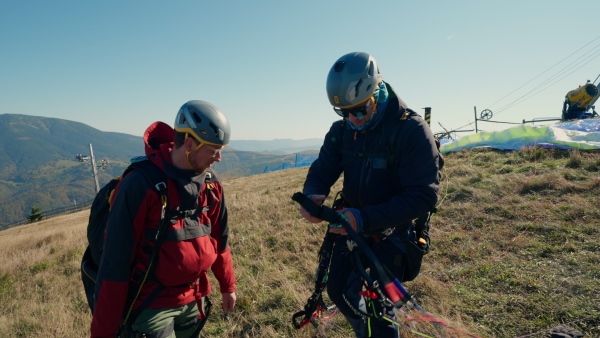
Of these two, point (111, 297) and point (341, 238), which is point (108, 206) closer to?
point (111, 297)

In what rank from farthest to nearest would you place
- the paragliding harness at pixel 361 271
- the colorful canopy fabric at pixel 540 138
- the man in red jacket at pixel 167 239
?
the colorful canopy fabric at pixel 540 138 < the man in red jacket at pixel 167 239 < the paragliding harness at pixel 361 271

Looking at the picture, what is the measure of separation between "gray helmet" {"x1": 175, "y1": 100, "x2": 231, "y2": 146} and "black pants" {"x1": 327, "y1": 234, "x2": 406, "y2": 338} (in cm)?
174

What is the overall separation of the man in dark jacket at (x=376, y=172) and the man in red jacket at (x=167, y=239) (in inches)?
41.1

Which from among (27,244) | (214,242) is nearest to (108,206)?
(214,242)

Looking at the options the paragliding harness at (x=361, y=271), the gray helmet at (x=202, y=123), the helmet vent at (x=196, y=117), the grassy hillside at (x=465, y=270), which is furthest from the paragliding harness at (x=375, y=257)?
the grassy hillside at (x=465, y=270)

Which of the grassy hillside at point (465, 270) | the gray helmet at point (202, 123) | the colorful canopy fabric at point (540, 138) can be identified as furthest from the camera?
the colorful canopy fabric at point (540, 138)

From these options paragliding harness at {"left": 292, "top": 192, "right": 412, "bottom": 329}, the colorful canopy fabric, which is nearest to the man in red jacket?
paragliding harness at {"left": 292, "top": 192, "right": 412, "bottom": 329}

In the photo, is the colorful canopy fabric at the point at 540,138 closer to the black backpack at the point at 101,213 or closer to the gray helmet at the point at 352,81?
the gray helmet at the point at 352,81

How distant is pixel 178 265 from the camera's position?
2516mm

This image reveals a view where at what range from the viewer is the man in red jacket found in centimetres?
238

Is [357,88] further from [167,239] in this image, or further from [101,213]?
[101,213]

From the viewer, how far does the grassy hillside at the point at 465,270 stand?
4.04m

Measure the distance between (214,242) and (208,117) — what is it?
1.31 metres

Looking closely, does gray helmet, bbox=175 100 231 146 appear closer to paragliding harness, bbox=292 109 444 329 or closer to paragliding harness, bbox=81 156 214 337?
paragliding harness, bbox=81 156 214 337
